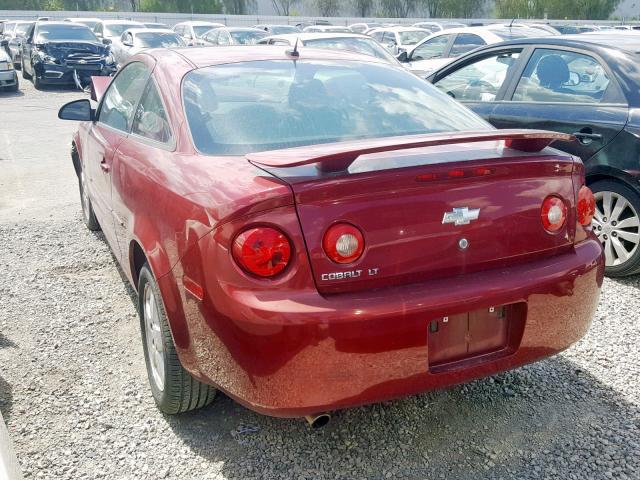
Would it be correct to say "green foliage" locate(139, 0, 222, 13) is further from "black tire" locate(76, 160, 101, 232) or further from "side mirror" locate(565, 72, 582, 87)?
"side mirror" locate(565, 72, 582, 87)

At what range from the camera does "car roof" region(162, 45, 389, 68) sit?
342cm

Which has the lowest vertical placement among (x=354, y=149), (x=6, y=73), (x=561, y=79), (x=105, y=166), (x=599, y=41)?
(x=6, y=73)

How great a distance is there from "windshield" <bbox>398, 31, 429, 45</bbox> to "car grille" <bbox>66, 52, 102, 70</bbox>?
891cm

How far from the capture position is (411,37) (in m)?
20.0

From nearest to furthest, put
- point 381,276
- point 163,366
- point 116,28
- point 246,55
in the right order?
point 381,276, point 163,366, point 246,55, point 116,28

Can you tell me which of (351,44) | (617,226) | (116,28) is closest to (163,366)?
(617,226)

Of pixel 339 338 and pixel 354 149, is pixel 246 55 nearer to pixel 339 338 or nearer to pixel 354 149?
pixel 354 149

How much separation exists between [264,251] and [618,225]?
3244mm

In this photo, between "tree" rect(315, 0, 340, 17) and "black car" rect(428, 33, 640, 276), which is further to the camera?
"tree" rect(315, 0, 340, 17)

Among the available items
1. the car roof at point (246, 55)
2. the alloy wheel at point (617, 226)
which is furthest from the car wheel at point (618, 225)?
the car roof at point (246, 55)

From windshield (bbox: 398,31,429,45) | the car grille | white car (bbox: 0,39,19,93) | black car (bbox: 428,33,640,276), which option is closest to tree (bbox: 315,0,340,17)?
windshield (bbox: 398,31,429,45)

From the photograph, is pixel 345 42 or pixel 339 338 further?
pixel 345 42

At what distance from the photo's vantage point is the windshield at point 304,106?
2.90 meters

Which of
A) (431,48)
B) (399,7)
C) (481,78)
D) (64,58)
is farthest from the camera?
(399,7)
